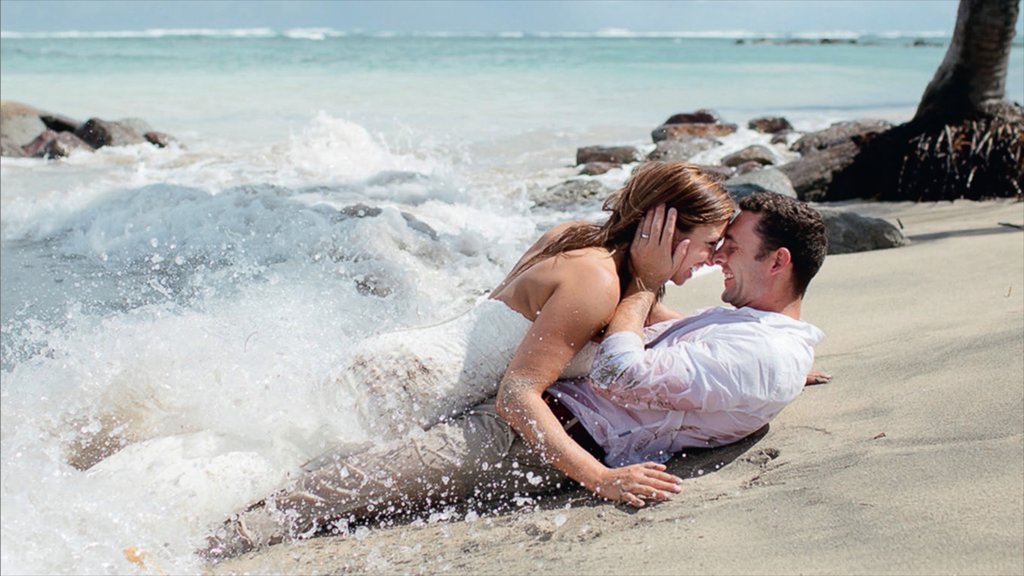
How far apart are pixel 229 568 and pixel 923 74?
36280 millimetres

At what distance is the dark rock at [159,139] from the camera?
1745 centimetres

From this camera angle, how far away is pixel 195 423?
4.33 metres

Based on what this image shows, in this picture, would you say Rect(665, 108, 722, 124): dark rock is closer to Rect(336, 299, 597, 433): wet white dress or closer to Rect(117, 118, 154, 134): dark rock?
Rect(117, 118, 154, 134): dark rock

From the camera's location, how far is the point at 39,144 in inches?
655

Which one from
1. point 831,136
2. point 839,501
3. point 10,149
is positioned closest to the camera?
point 839,501

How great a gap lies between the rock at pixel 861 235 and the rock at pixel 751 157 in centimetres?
693

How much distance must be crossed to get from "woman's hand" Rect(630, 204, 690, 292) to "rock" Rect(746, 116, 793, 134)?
15958mm

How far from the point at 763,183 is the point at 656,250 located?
263 inches

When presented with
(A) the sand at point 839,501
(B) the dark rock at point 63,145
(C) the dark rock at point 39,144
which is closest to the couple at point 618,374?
(A) the sand at point 839,501

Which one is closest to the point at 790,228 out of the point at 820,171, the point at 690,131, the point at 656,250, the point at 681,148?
the point at 656,250

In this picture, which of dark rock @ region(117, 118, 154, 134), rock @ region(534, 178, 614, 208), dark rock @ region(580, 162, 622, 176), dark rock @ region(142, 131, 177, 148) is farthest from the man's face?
dark rock @ region(117, 118, 154, 134)

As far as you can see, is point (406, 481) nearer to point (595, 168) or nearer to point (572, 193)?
point (572, 193)

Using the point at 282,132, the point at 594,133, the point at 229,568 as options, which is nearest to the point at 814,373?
the point at 229,568

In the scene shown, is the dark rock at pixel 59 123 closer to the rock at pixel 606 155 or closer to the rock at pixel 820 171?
the rock at pixel 606 155
